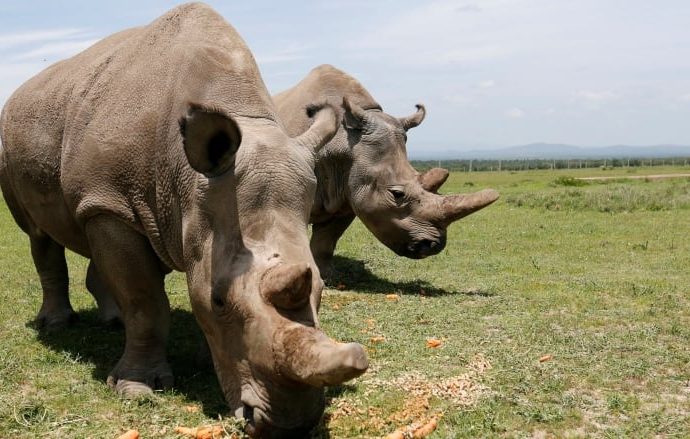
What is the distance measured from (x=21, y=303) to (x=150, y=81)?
14.0 feet

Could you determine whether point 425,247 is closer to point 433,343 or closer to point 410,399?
point 433,343

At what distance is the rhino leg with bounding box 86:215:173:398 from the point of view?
530 cm

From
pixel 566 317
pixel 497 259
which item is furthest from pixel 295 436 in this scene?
pixel 497 259

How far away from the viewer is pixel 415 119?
1050 cm

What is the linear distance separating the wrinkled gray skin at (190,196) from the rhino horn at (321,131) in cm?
1

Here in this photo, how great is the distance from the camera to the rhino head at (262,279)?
3598 mm

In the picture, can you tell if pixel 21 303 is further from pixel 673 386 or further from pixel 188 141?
pixel 673 386

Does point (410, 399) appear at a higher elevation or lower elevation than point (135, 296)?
lower

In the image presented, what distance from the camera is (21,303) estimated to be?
8.48 metres

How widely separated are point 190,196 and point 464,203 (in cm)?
484

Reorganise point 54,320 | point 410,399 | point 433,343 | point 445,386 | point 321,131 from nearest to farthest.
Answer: point 321,131, point 410,399, point 445,386, point 433,343, point 54,320

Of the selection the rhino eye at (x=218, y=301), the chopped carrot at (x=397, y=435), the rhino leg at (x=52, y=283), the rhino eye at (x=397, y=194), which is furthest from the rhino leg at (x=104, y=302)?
the chopped carrot at (x=397, y=435)

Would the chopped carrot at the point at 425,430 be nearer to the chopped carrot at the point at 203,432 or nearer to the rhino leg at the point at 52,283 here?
the chopped carrot at the point at 203,432

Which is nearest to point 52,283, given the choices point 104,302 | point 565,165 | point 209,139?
point 104,302
